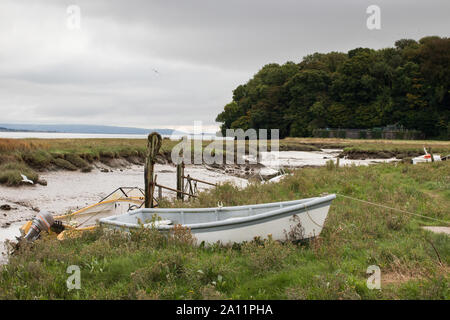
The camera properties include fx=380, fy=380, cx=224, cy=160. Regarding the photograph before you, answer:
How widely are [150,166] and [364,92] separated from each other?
262 ft

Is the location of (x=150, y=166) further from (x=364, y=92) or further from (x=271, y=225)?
(x=364, y=92)

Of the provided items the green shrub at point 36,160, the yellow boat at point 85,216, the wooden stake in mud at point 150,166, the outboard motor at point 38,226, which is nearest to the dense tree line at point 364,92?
the green shrub at point 36,160

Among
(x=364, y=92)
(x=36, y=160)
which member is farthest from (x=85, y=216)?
(x=364, y=92)

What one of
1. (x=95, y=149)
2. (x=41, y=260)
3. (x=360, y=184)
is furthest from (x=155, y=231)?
(x=95, y=149)

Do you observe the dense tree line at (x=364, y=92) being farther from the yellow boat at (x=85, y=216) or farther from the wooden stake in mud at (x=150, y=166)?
the wooden stake in mud at (x=150, y=166)

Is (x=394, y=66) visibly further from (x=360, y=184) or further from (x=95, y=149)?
(x=360, y=184)

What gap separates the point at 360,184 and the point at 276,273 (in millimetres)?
10403

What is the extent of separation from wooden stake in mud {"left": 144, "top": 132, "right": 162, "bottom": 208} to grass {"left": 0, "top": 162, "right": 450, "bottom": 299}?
307 cm

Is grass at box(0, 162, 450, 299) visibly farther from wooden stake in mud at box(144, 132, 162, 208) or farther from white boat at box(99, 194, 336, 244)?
wooden stake in mud at box(144, 132, 162, 208)

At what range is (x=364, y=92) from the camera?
275 ft

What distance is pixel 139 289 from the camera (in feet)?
20.0

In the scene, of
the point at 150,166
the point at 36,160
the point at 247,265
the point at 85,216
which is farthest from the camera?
the point at 36,160

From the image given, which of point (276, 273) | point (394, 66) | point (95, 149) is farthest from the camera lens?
point (394, 66)

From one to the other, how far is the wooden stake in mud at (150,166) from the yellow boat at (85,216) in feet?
3.53
